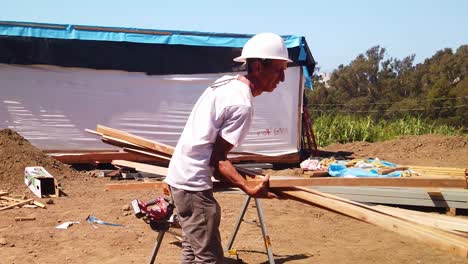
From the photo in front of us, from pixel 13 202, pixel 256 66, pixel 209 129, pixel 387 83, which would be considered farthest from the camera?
pixel 387 83

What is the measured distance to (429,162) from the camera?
1461 cm

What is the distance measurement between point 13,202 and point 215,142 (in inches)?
215

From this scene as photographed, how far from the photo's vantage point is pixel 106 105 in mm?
11961

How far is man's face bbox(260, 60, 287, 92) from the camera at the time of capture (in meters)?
3.24

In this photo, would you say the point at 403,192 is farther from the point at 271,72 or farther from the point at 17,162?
the point at 17,162

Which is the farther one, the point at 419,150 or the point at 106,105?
the point at 419,150

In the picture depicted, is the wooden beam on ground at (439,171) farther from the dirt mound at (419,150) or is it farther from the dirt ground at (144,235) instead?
the dirt mound at (419,150)

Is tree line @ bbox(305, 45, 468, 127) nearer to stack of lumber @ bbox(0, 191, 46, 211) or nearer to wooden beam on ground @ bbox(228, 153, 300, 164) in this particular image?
wooden beam on ground @ bbox(228, 153, 300, 164)

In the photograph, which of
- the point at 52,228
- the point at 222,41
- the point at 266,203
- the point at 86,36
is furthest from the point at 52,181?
the point at 222,41

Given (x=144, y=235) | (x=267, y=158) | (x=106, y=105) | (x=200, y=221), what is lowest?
(x=144, y=235)

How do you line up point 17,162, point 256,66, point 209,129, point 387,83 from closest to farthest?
point 209,129 < point 256,66 < point 17,162 < point 387,83

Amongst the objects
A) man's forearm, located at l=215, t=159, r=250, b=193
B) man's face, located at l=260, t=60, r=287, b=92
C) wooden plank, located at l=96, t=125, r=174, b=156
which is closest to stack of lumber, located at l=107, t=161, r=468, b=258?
man's forearm, located at l=215, t=159, r=250, b=193

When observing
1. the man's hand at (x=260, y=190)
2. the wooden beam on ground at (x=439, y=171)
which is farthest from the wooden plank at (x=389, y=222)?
the wooden beam on ground at (x=439, y=171)

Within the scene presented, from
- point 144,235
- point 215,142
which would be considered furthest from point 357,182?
point 144,235
